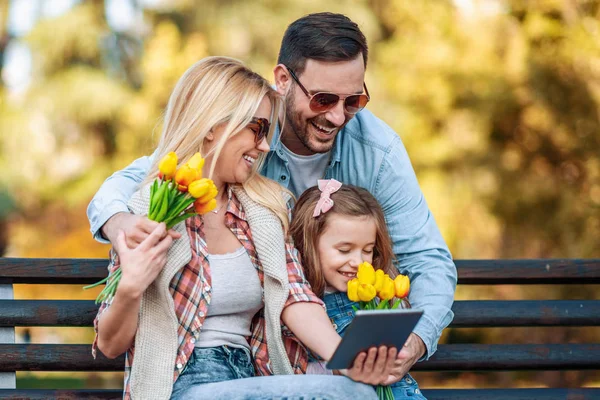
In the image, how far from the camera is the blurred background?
25.2 ft

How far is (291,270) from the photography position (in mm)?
2742

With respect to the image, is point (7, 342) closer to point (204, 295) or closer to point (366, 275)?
point (204, 295)

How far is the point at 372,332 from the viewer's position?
2264mm

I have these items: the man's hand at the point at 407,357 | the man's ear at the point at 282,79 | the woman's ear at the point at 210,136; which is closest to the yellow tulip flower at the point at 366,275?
the man's hand at the point at 407,357

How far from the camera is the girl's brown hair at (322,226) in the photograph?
9.46 feet

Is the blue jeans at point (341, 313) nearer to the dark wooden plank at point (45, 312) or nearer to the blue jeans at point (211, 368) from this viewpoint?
the blue jeans at point (211, 368)

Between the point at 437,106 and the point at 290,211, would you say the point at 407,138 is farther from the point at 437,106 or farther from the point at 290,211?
the point at 290,211

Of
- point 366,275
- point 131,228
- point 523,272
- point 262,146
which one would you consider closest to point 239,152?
point 262,146

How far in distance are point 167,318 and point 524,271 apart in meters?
1.66

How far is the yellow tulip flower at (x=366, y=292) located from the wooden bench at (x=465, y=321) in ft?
2.79

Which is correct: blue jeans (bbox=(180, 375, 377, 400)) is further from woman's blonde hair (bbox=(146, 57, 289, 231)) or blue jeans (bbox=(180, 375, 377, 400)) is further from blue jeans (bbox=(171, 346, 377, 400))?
woman's blonde hair (bbox=(146, 57, 289, 231))

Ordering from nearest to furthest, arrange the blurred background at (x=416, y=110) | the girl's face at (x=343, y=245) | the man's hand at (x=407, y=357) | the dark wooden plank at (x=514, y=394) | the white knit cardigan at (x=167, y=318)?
the white knit cardigan at (x=167, y=318)
the man's hand at (x=407, y=357)
the girl's face at (x=343, y=245)
the dark wooden plank at (x=514, y=394)
the blurred background at (x=416, y=110)

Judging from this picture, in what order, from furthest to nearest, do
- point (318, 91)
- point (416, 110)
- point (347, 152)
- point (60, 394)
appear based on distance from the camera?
point (416, 110)
point (347, 152)
point (318, 91)
point (60, 394)

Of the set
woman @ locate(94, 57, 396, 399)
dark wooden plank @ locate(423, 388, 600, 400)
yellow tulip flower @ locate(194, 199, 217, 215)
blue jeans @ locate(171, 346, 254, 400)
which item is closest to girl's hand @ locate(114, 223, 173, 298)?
woman @ locate(94, 57, 396, 399)
